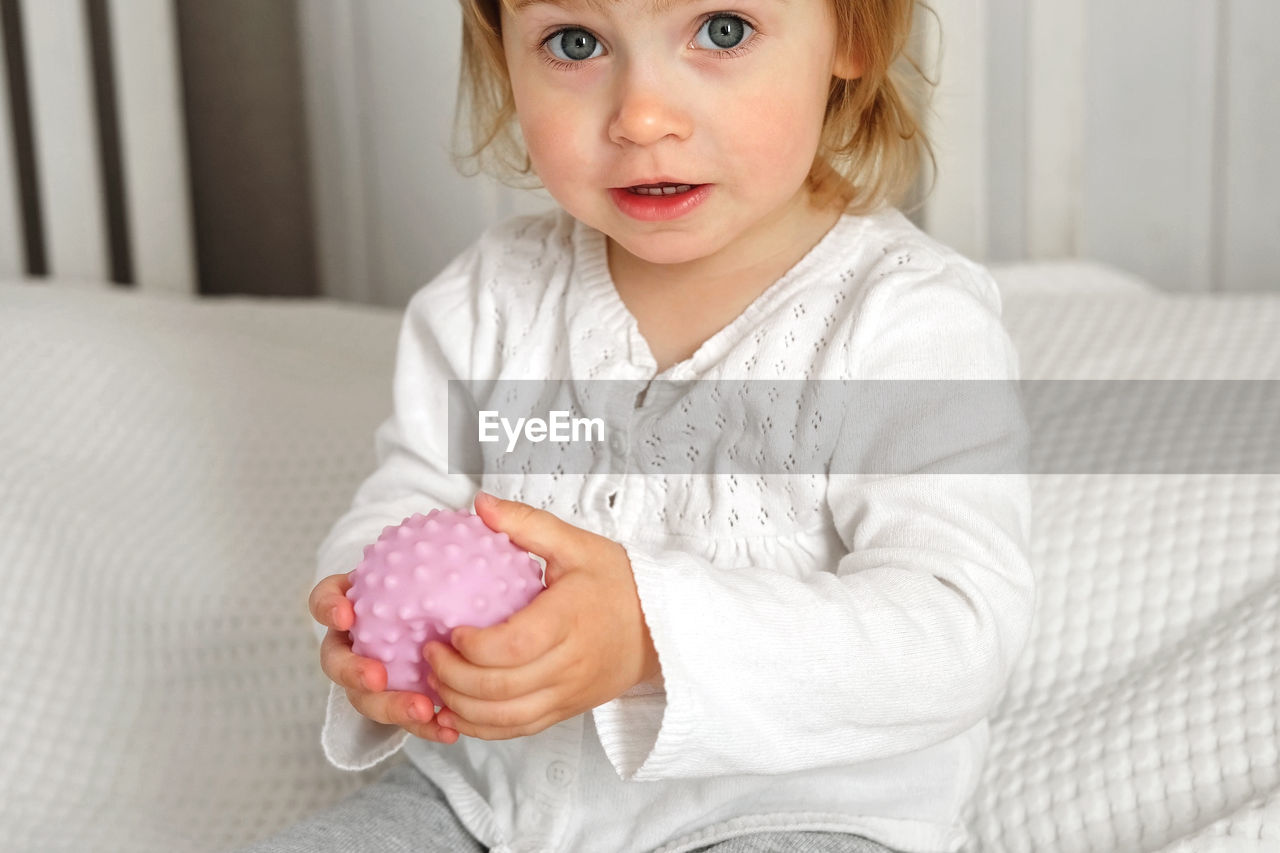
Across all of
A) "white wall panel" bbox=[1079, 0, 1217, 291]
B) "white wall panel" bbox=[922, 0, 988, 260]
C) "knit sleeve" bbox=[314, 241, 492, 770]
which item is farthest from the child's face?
"white wall panel" bbox=[1079, 0, 1217, 291]

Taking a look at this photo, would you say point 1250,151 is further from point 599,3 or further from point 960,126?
point 599,3

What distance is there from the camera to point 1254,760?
0.73 m

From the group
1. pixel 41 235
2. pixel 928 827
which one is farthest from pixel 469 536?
pixel 41 235

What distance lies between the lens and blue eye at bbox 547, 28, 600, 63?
0.73m

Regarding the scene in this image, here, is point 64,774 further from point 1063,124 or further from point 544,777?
point 1063,124

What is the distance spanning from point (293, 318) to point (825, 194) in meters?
0.72

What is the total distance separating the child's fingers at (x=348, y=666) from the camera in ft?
2.02

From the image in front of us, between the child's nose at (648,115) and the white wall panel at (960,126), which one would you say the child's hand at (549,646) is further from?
the white wall panel at (960,126)

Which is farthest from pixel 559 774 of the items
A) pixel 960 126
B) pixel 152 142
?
pixel 152 142

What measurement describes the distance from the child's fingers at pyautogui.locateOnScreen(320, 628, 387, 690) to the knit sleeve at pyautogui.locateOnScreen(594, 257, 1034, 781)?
109 millimetres

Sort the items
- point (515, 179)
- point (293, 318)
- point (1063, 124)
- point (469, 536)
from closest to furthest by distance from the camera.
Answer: point (469, 536) → point (515, 179) → point (1063, 124) → point (293, 318)

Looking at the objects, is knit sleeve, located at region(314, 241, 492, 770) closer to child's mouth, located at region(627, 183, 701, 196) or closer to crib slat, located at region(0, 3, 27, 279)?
child's mouth, located at region(627, 183, 701, 196)

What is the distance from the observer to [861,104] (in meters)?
0.83

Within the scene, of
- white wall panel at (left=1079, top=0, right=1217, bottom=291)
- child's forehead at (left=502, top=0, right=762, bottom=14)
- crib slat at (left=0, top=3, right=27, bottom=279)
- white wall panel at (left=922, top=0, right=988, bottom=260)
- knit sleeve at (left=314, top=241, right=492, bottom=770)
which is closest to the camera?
child's forehead at (left=502, top=0, right=762, bottom=14)
